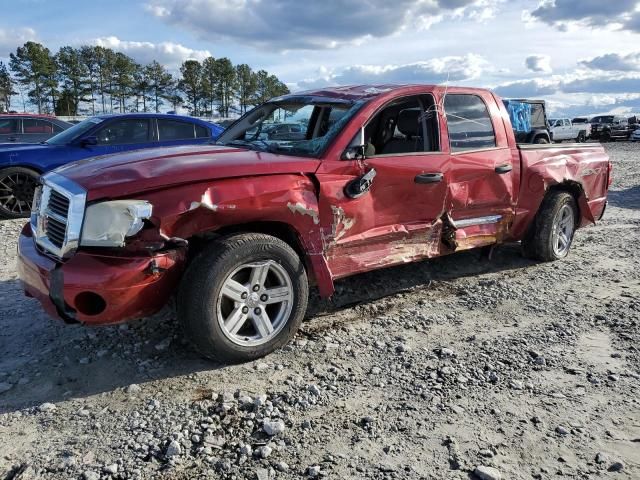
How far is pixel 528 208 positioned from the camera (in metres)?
5.31

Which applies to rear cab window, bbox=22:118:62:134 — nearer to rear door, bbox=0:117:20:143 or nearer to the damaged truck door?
rear door, bbox=0:117:20:143

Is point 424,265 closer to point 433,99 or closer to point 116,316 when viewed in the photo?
point 433,99

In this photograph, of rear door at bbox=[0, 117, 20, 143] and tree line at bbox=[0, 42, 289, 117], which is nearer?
rear door at bbox=[0, 117, 20, 143]

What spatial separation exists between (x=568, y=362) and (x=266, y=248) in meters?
2.12

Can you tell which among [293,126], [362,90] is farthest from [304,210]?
[362,90]

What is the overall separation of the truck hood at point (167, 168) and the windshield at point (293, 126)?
290 millimetres

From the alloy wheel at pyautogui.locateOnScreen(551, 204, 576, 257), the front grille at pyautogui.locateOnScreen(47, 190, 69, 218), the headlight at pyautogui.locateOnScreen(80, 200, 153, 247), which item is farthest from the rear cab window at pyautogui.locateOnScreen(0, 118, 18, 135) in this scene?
the alloy wheel at pyautogui.locateOnScreen(551, 204, 576, 257)

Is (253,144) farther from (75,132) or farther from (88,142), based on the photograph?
(75,132)

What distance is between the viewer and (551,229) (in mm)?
5602

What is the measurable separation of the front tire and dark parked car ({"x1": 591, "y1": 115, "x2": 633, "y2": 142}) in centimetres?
3870

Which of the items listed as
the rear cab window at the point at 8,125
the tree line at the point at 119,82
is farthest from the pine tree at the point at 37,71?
the rear cab window at the point at 8,125

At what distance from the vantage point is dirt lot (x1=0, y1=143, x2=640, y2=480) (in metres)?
2.49

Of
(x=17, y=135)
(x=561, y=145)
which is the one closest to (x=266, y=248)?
(x=561, y=145)

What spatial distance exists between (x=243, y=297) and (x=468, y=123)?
2.70 m
